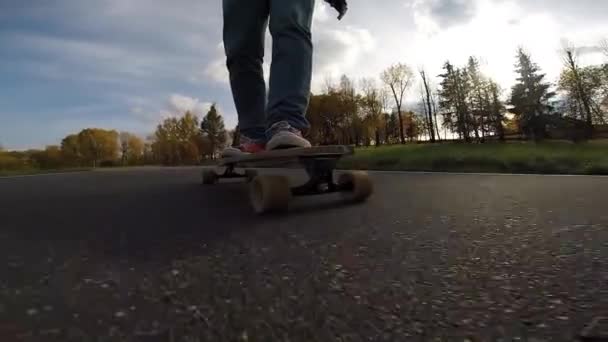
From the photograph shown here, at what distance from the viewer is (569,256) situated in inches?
28.6

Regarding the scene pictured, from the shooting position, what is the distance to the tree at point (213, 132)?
181ft

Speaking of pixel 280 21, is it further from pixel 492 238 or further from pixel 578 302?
pixel 578 302

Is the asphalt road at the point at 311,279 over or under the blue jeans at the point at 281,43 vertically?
under

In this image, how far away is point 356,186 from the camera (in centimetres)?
189

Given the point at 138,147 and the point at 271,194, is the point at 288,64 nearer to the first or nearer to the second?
the point at 271,194

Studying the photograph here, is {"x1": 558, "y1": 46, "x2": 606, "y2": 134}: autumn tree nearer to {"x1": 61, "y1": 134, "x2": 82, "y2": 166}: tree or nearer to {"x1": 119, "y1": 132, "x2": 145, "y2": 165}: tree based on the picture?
{"x1": 119, "y1": 132, "x2": 145, "y2": 165}: tree

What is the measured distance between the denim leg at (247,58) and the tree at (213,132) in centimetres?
5431

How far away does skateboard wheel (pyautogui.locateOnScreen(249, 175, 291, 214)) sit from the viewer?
4.86 feet

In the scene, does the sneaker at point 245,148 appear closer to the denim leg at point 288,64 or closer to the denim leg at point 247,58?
the denim leg at point 247,58

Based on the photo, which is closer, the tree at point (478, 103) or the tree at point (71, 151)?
the tree at point (478, 103)

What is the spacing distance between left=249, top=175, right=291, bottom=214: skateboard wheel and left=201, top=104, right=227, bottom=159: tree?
55357 mm

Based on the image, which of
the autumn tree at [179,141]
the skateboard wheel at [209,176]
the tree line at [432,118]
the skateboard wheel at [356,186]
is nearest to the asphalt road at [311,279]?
the skateboard wheel at [356,186]

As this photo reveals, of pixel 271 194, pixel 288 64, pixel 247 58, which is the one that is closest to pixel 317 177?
pixel 271 194

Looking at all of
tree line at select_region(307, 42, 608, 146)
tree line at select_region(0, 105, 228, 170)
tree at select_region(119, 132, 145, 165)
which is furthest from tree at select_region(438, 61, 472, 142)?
tree at select_region(119, 132, 145, 165)
